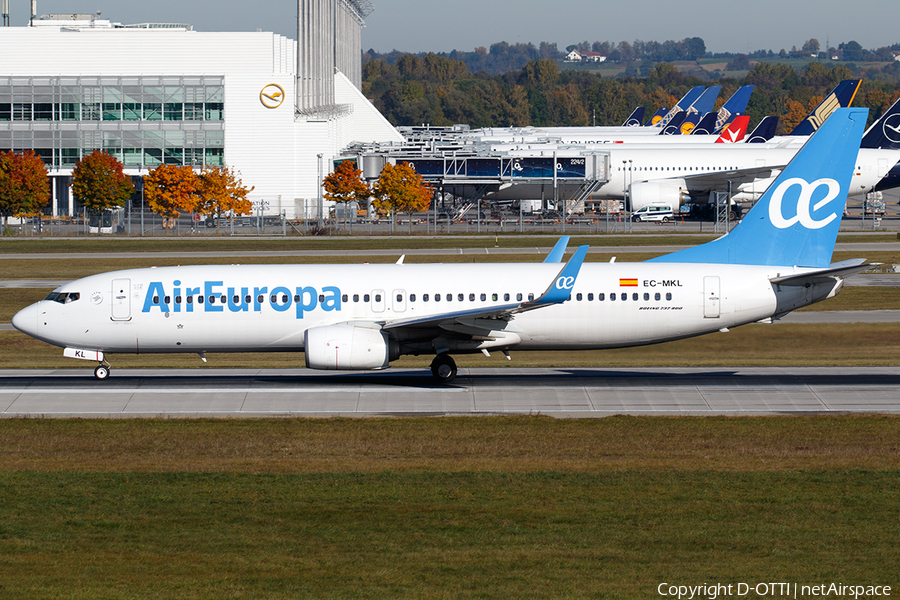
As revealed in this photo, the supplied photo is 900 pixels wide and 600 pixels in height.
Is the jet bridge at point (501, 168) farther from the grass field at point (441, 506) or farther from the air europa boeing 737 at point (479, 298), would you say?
the grass field at point (441, 506)

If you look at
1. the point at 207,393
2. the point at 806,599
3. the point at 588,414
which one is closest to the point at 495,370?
the point at 588,414

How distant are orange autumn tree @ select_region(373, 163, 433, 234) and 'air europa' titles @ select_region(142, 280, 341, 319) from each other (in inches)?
2463

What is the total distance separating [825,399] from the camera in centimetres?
2730

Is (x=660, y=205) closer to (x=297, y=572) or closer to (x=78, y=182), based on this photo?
(x=78, y=182)

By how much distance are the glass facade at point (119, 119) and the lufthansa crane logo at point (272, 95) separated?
4746mm

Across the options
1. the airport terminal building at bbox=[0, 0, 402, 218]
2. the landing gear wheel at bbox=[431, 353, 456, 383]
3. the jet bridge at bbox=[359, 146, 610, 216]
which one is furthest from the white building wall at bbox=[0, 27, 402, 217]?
the landing gear wheel at bbox=[431, 353, 456, 383]

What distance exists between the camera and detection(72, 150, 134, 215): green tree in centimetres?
9538

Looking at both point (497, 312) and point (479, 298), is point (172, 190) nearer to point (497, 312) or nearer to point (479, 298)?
point (479, 298)

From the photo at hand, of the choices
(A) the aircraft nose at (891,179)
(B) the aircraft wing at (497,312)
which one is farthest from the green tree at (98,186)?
(A) the aircraft nose at (891,179)

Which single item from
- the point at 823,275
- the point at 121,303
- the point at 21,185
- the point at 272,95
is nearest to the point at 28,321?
the point at 121,303

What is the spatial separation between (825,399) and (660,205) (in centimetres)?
7359

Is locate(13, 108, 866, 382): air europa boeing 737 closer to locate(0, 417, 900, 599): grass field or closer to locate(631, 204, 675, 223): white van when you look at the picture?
locate(0, 417, 900, 599): grass field

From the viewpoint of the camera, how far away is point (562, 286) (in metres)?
27.5

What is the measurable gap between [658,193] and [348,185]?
104 feet
